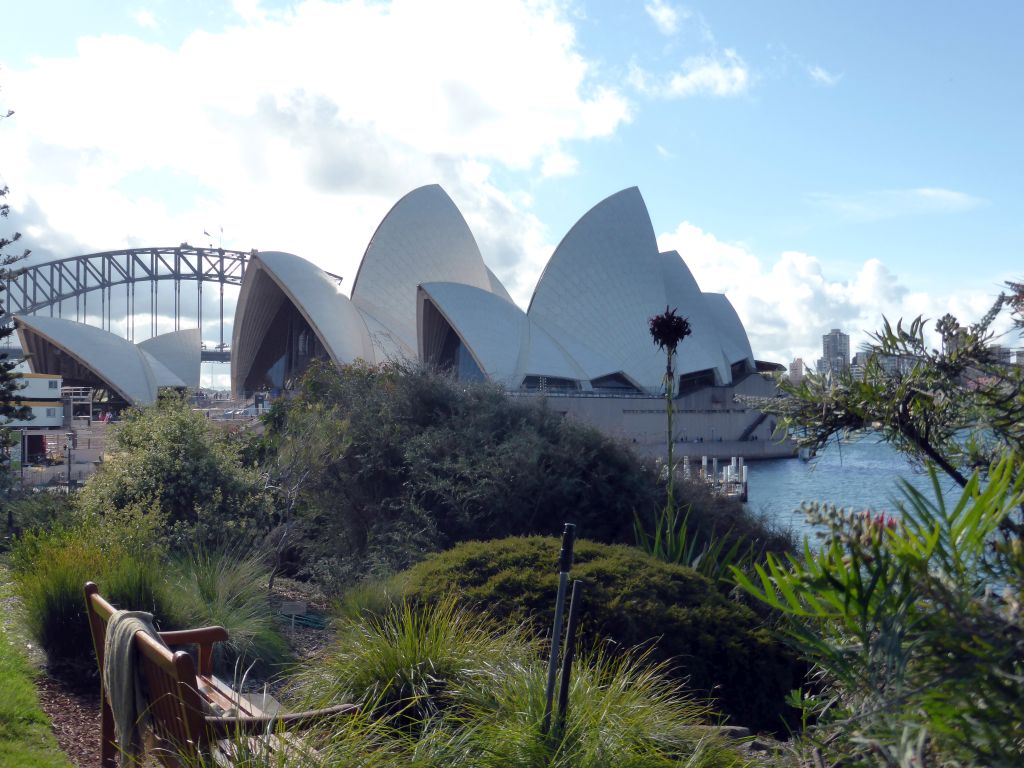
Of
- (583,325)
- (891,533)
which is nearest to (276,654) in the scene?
(891,533)

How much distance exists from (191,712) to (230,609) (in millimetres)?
3291

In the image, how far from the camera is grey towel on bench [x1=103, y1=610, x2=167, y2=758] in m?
3.55

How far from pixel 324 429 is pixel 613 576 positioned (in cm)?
541

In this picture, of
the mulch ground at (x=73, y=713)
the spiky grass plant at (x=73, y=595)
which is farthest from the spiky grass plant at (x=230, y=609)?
the mulch ground at (x=73, y=713)

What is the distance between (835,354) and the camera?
156 inches

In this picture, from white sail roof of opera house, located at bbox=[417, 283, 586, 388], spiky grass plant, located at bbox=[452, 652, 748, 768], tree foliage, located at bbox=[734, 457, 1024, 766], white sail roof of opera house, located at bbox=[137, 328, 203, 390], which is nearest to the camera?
tree foliage, located at bbox=[734, 457, 1024, 766]

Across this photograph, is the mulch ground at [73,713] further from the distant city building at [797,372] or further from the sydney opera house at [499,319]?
the sydney opera house at [499,319]

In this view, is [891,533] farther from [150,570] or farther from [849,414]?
[150,570]

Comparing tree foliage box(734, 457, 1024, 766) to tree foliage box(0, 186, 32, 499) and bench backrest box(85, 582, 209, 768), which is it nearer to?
bench backrest box(85, 582, 209, 768)

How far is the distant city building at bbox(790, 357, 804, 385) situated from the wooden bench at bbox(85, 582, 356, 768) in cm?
204

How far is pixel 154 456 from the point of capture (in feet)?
29.2

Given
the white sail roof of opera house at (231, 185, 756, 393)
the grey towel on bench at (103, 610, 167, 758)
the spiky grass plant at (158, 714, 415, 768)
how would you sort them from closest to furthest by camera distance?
the spiky grass plant at (158, 714, 415, 768) → the grey towel on bench at (103, 610, 167, 758) → the white sail roof of opera house at (231, 185, 756, 393)

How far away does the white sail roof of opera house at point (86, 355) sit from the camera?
165 ft

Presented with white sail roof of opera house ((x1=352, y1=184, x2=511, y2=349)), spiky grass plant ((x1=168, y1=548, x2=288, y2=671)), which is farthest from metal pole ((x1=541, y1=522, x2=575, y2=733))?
white sail roof of opera house ((x1=352, y1=184, x2=511, y2=349))
